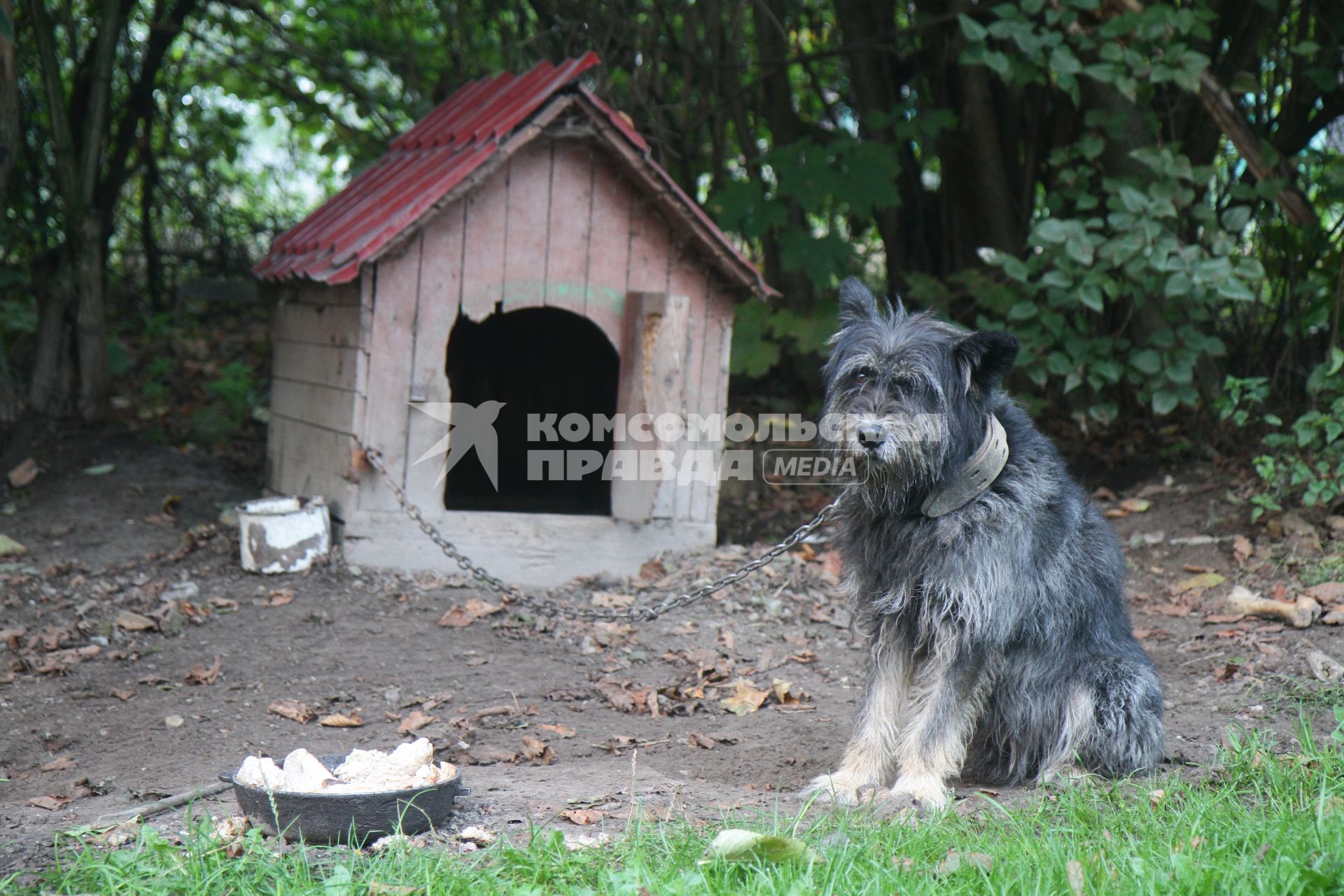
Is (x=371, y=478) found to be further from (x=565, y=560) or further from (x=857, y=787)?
(x=857, y=787)

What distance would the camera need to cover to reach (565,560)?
6.65 meters

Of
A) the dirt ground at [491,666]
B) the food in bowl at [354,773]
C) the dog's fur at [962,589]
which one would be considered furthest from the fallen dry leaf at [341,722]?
the dog's fur at [962,589]

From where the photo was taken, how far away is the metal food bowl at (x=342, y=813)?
308cm

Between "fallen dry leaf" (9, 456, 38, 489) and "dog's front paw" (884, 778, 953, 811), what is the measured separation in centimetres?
632

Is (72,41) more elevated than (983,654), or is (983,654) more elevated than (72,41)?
(72,41)

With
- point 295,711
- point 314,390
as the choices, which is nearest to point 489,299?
point 314,390

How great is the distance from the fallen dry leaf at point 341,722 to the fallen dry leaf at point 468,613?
3.60 feet

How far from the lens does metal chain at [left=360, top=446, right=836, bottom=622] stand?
16.9ft

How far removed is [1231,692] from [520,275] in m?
4.19

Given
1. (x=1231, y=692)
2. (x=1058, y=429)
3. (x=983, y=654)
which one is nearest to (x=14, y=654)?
(x=983, y=654)

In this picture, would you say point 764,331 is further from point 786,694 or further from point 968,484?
point 968,484

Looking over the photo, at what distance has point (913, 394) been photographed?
3670 millimetres

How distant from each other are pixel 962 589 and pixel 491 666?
249 cm

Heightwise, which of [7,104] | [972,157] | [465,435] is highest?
[972,157]
